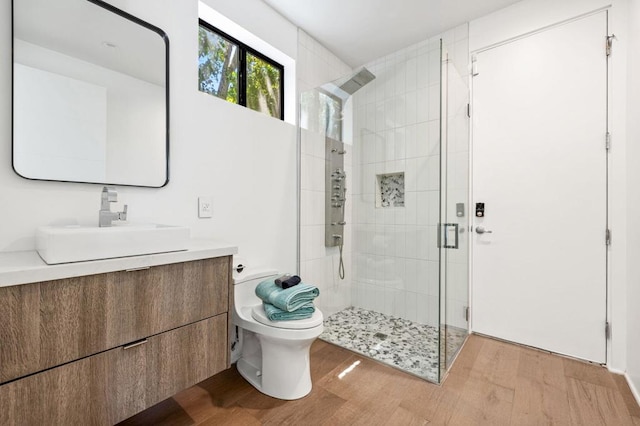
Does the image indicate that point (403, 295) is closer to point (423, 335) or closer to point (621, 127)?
point (423, 335)

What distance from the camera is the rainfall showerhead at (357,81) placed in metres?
2.42

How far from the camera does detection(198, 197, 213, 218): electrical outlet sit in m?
1.75

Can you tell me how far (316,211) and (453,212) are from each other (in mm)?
1152

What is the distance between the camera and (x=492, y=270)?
233 cm

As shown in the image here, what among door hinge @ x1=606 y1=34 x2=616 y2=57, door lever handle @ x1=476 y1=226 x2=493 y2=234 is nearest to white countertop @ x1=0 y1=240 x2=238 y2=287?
door lever handle @ x1=476 y1=226 x2=493 y2=234

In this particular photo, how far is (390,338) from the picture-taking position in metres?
2.29

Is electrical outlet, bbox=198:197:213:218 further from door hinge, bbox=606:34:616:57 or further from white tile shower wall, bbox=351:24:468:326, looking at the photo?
door hinge, bbox=606:34:616:57

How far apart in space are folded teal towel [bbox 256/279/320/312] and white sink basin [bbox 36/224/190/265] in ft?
1.95

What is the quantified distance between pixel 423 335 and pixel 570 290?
1.07 metres

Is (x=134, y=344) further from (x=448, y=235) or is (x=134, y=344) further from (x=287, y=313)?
(x=448, y=235)

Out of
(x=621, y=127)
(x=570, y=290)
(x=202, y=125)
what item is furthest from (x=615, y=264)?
(x=202, y=125)

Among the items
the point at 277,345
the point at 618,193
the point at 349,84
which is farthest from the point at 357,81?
the point at 277,345

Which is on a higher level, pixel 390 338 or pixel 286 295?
pixel 286 295

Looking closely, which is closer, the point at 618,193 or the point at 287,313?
the point at 287,313
